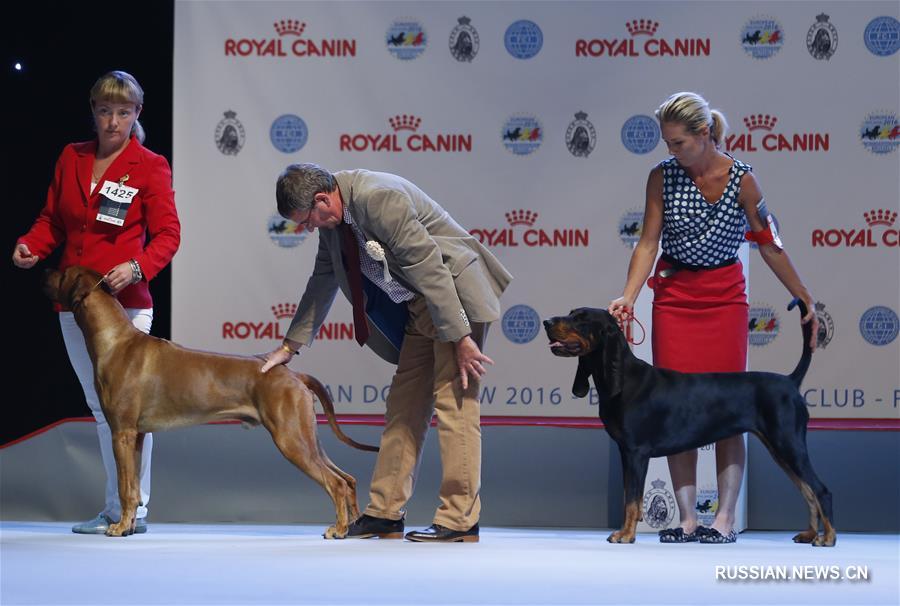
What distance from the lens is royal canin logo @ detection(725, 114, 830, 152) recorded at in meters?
5.97

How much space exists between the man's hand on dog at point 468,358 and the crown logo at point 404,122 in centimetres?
256

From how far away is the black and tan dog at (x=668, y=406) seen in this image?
12.7 ft

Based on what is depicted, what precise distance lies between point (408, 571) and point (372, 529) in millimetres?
870

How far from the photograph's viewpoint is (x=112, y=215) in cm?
400

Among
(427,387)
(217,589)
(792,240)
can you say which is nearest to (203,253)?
(427,387)

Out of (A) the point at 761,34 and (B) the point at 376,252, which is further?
(A) the point at 761,34

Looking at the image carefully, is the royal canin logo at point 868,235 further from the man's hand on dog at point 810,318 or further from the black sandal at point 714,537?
the black sandal at point 714,537

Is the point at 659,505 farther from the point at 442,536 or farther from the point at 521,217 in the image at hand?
the point at 521,217

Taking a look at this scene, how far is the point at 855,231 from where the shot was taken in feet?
19.5

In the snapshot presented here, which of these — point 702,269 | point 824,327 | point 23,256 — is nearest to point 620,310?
point 702,269

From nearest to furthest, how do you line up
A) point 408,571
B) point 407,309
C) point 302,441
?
point 408,571, point 302,441, point 407,309

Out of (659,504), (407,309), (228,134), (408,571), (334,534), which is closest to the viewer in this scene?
(408,571)

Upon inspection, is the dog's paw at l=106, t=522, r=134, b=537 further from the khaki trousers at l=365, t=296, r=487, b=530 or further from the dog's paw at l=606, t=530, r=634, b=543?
the dog's paw at l=606, t=530, r=634, b=543

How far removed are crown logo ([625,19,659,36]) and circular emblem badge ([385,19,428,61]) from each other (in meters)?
1.06
